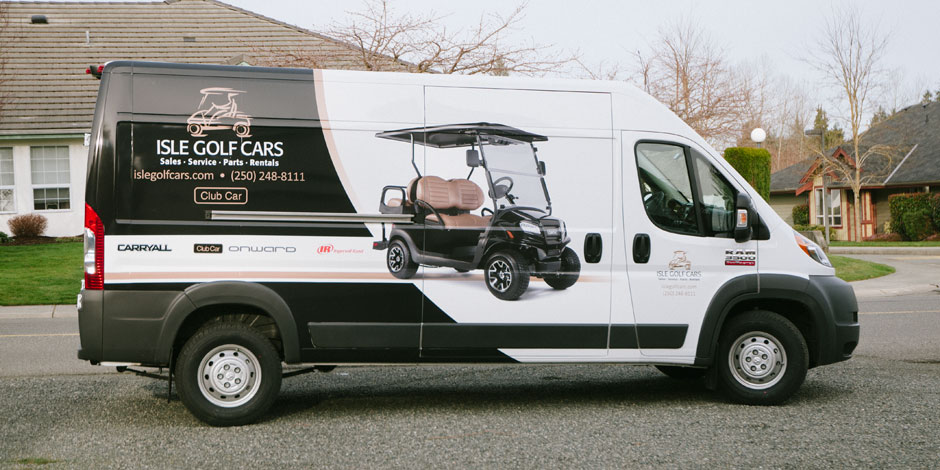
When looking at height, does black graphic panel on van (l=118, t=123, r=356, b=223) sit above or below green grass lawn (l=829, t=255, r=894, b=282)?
above

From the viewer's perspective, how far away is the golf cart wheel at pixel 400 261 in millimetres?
5949

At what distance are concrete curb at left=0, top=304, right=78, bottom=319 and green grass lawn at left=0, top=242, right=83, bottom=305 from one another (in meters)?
0.30

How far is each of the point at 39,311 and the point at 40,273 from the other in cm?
358

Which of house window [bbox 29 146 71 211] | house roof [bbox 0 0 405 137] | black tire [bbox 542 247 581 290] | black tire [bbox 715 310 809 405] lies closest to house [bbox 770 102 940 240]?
house roof [bbox 0 0 405 137]

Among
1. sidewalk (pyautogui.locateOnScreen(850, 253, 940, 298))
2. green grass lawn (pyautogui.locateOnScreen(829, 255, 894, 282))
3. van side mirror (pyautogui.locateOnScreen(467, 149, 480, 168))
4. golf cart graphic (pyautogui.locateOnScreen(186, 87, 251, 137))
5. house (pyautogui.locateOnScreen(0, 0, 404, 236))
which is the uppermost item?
house (pyautogui.locateOnScreen(0, 0, 404, 236))

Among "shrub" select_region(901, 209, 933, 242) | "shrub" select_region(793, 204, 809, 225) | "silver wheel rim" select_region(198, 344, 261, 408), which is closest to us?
"silver wheel rim" select_region(198, 344, 261, 408)

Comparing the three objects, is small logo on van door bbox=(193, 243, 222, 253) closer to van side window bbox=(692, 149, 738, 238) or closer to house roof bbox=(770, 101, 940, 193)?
van side window bbox=(692, 149, 738, 238)

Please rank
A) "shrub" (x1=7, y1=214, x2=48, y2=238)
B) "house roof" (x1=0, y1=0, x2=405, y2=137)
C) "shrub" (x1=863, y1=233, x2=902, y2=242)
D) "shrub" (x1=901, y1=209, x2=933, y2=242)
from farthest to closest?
"shrub" (x1=863, y1=233, x2=902, y2=242), "shrub" (x1=901, y1=209, x2=933, y2=242), "house roof" (x1=0, y1=0, x2=405, y2=137), "shrub" (x1=7, y1=214, x2=48, y2=238)

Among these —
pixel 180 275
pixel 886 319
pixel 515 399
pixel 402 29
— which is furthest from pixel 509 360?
pixel 402 29

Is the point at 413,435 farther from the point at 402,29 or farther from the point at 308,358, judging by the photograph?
the point at 402,29

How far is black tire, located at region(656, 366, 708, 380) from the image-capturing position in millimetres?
7433

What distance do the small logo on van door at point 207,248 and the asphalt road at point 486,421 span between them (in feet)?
4.17

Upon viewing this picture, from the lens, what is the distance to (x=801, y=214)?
4156 cm

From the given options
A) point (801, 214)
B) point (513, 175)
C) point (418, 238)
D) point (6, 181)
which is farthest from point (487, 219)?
point (801, 214)
